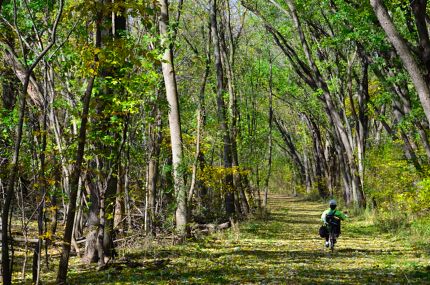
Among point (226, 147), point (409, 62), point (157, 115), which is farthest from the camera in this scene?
point (226, 147)

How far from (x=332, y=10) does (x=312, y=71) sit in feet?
17.5

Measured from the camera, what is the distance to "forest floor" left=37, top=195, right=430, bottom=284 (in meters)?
9.75

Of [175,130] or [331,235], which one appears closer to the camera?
[331,235]

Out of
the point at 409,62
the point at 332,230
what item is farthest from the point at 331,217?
the point at 409,62

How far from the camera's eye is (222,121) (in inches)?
830

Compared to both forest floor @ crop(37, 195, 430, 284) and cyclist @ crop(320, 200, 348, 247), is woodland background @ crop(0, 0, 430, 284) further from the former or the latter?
cyclist @ crop(320, 200, 348, 247)

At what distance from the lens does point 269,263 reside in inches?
464

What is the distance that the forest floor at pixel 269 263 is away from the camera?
9750 millimetres

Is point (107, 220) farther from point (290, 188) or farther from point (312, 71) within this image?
point (290, 188)

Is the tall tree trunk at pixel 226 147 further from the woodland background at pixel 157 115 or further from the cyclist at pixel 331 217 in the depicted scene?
the cyclist at pixel 331 217

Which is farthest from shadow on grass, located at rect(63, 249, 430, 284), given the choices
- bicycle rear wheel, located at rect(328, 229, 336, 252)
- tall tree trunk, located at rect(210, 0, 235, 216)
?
tall tree trunk, located at rect(210, 0, 235, 216)

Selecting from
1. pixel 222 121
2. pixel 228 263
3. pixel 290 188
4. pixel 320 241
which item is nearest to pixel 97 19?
pixel 228 263

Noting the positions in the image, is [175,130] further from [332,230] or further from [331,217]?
[332,230]

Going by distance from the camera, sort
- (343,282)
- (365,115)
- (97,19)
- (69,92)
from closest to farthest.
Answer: (97,19) → (343,282) → (69,92) → (365,115)
